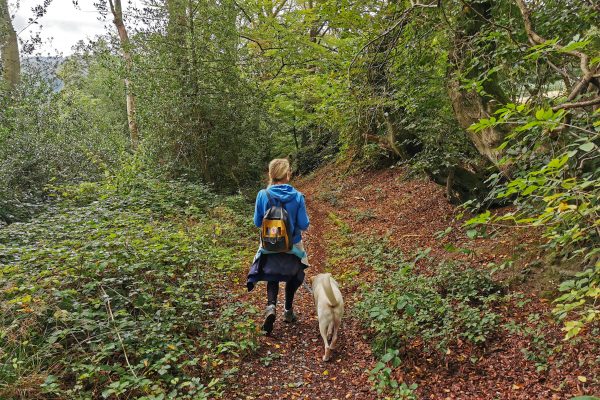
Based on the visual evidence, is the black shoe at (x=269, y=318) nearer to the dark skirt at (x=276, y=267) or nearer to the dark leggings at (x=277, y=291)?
the dark leggings at (x=277, y=291)

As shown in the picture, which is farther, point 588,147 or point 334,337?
point 334,337

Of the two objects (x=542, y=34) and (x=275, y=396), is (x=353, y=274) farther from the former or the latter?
(x=542, y=34)

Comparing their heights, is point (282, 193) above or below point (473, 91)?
below

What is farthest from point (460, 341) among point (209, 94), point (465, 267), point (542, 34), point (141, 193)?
point (209, 94)

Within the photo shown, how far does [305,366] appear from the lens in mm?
4129

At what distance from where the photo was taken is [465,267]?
5.45 meters

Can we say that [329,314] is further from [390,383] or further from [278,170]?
[278,170]

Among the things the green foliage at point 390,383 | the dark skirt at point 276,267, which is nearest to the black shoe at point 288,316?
the dark skirt at point 276,267

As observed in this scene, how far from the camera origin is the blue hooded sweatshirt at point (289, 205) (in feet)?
14.8

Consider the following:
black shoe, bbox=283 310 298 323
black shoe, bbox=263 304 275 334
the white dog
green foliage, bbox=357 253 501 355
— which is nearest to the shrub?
green foliage, bbox=357 253 501 355

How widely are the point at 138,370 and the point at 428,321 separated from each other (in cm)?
321

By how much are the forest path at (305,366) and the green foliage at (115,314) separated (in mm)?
255

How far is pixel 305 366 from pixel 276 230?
1576 millimetres

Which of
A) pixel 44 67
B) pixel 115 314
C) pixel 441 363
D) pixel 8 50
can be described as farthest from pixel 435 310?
pixel 44 67
